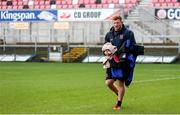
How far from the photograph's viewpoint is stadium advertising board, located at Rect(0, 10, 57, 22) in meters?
45.0

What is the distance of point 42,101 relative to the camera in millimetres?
15242

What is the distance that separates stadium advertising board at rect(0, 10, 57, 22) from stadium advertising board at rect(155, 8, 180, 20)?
303 inches

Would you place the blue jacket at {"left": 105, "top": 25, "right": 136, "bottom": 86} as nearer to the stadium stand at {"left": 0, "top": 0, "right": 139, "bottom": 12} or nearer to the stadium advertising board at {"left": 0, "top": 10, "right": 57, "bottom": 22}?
the stadium advertising board at {"left": 0, "top": 10, "right": 57, "bottom": 22}

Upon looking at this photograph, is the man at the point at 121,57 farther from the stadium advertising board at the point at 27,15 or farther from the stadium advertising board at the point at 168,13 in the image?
the stadium advertising board at the point at 27,15

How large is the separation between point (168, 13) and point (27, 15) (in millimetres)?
10757

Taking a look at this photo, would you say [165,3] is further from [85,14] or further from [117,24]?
[117,24]

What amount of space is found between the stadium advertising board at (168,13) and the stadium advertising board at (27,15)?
7.70m

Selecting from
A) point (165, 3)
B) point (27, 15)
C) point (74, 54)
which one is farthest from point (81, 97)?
point (165, 3)

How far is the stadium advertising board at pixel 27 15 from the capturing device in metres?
45.0

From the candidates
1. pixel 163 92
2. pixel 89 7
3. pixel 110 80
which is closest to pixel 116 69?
pixel 110 80

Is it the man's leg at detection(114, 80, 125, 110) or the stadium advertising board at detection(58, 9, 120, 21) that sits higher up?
the man's leg at detection(114, 80, 125, 110)

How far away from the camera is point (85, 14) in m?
44.0

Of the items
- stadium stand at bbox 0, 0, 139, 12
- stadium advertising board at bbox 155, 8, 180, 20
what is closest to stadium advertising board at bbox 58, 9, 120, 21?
stadium stand at bbox 0, 0, 139, 12

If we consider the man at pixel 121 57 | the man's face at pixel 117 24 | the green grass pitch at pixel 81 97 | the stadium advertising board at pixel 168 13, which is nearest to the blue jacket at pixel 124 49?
the man at pixel 121 57
